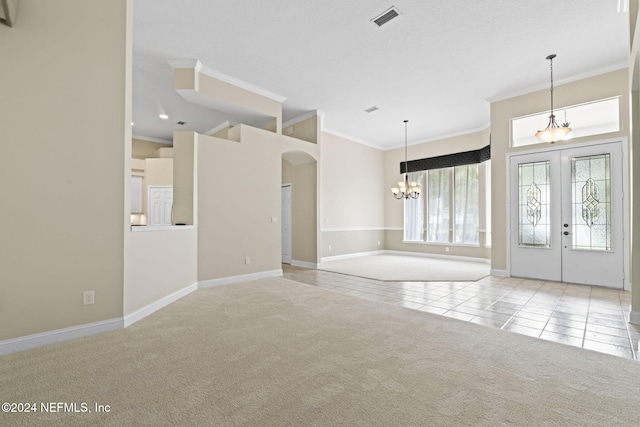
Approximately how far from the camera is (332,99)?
235 inches

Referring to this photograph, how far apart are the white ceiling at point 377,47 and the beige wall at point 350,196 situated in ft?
6.60

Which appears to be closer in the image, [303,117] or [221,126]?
[303,117]

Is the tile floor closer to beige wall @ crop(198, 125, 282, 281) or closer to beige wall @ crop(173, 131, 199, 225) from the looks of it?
beige wall @ crop(198, 125, 282, 281)

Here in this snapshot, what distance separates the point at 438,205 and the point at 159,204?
850 cm

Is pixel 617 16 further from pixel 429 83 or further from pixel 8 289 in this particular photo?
pixel 8 289

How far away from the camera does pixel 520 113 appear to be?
5574 mm

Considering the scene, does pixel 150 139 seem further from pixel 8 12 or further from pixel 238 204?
pixel 8 12

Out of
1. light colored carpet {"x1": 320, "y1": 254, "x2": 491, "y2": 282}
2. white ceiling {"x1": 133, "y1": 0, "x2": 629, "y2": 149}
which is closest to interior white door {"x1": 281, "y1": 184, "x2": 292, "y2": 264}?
light colored carpet {"x1": 320, "y1": 254, "x2": 491, "y2": 282}

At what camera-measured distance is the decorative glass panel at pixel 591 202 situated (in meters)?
4.68

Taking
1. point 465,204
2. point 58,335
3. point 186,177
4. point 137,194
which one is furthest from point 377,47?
point 137,194

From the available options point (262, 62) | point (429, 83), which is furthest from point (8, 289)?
point (429, 83)

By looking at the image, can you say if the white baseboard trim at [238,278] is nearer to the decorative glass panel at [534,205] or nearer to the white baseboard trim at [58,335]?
the white baseboard trim at [58,335]

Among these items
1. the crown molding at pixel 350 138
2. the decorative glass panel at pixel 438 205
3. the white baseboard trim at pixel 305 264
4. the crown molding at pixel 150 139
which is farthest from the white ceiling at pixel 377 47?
the white baseboard trim at pixel 305 264

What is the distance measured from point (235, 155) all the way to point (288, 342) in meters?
3.63
